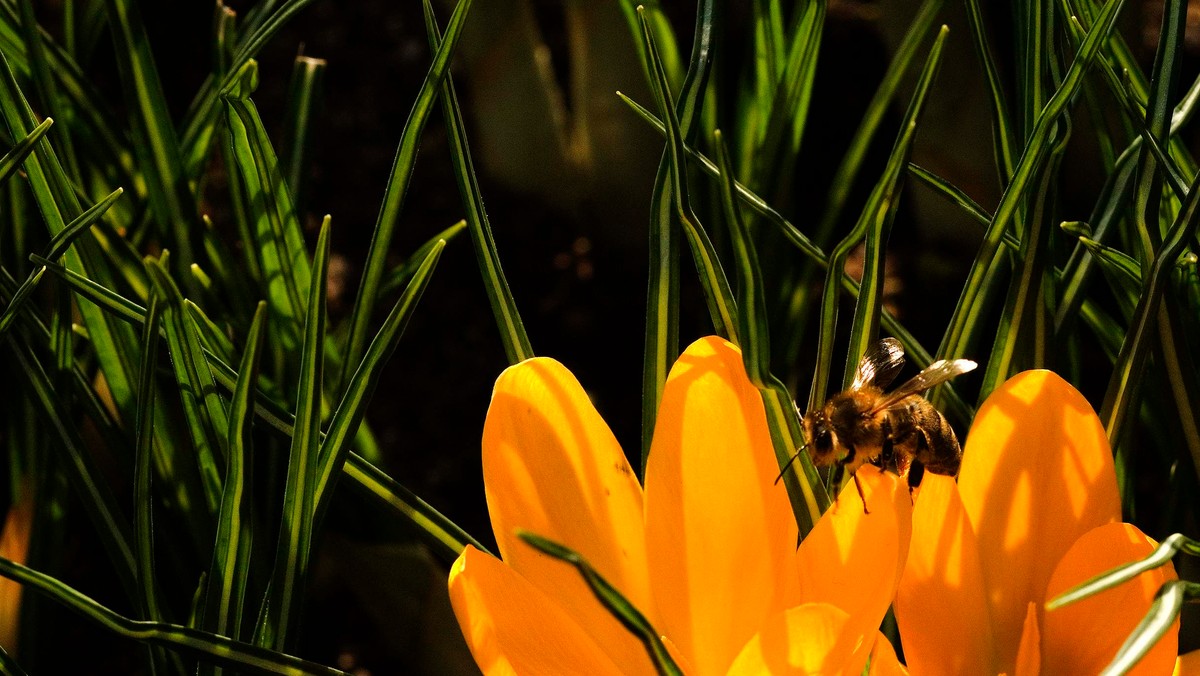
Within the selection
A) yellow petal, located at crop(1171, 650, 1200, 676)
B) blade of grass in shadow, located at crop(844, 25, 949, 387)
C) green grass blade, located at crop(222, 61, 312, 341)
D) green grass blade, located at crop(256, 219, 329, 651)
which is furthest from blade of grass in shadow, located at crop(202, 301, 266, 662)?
yellow petal, located at crop(1171, 650, 1200, 676)

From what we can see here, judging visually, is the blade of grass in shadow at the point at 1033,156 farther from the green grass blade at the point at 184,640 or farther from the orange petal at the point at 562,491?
the green grass blade at the point at 184,640

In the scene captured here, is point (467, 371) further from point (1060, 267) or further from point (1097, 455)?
point (1097, 455)

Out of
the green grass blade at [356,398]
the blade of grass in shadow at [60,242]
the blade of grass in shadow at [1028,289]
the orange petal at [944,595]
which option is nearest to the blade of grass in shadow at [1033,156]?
the blade of grass in shadow at [1028,289]

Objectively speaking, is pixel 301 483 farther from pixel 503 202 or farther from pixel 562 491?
pixel 503 202

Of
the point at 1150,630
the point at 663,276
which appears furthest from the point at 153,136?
the point at 1150,630

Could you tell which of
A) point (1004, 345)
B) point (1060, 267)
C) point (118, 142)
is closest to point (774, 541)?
point (1004, 345)

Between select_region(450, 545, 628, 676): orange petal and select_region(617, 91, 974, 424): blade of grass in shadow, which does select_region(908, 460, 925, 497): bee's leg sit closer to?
select_region(617, 91, 974, 424): blade of grass in shadow
